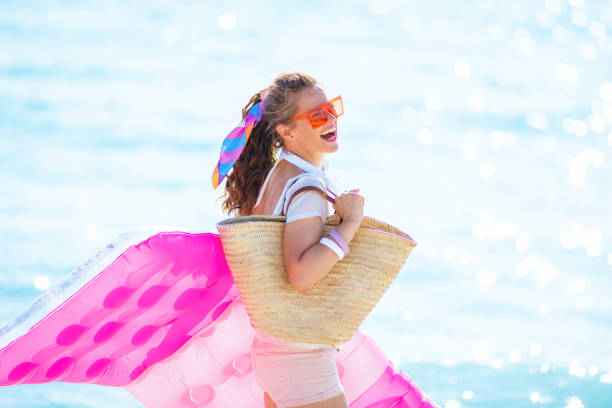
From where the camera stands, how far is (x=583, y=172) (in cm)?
1025

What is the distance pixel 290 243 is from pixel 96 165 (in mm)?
7647

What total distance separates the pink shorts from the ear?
0.58 meters

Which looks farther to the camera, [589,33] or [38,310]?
[589,33]

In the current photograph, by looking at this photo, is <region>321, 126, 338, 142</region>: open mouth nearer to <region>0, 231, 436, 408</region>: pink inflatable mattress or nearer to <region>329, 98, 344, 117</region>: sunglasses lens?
<region>329, 98, 344, 117</region>: sunglasses lens

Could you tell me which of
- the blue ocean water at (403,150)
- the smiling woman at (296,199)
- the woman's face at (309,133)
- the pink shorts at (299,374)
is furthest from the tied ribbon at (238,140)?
the blue ocean water at (403,150)

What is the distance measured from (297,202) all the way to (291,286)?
22 centimetres

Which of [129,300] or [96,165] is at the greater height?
[96,165]

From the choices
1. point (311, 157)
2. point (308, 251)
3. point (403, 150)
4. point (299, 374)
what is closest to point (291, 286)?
point (308, 251)

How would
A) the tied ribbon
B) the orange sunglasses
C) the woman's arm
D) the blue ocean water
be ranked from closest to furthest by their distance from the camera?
the woman's arm
the orange sunglasses
the tied ribbon
the blue ocean water

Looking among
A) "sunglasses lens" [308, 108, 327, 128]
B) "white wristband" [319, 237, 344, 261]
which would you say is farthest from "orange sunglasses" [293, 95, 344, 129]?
"white wristband" [319, 237, 344, 261]

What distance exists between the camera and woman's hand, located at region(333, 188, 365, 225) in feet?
7.65

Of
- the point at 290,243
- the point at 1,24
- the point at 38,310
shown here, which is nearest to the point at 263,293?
the point at 290,243

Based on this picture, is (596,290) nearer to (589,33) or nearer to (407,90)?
(407,90)

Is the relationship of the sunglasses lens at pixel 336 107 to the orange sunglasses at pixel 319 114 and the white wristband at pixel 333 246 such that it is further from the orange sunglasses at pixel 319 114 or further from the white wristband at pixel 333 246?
the white wristband at pixel 333 246
